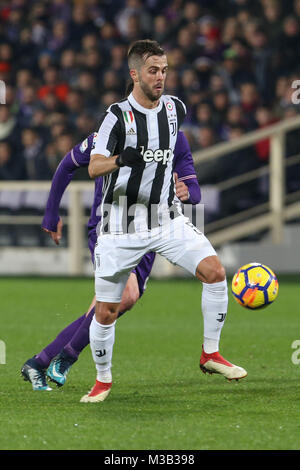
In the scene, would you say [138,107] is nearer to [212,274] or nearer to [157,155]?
[157,155]

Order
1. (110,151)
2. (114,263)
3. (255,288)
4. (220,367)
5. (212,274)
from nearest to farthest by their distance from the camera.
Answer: (110,151)
(114,263)
(212,274)
(220,367)
(255,288)

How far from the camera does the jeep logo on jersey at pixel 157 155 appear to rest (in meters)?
5.53

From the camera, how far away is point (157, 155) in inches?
219

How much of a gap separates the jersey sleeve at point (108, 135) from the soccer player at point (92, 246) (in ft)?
1.30

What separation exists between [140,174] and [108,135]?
0.31 meters

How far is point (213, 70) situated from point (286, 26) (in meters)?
1.13

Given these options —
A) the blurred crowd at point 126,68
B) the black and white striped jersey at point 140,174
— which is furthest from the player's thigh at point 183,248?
the blurred crowd at point 126,68

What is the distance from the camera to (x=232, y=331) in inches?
340

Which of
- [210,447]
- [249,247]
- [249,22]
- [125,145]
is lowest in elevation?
[249,247]

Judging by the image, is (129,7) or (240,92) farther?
(129,7)

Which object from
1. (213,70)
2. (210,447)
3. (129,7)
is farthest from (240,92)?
(210,447)
